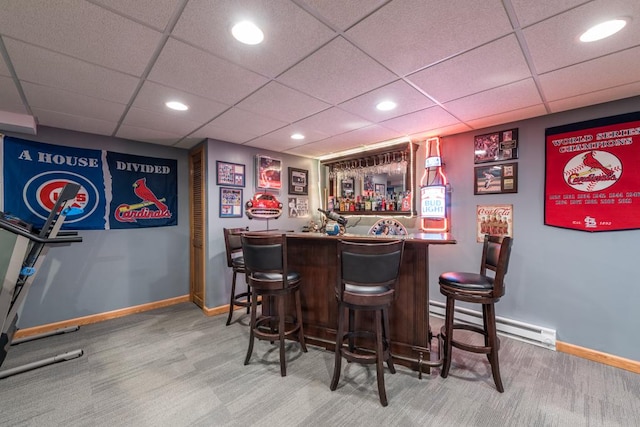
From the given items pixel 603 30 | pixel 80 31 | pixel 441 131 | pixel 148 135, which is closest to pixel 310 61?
pixel 80 31

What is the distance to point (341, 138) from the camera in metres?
3.95

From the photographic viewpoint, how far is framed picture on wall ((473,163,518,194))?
10.5 ft

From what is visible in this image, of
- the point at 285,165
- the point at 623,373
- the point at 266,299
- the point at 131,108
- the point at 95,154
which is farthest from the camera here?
the point at 285,165

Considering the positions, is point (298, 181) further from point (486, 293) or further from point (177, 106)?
point (486, 293)

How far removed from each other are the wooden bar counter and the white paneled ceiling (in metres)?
1.35

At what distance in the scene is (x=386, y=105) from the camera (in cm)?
273

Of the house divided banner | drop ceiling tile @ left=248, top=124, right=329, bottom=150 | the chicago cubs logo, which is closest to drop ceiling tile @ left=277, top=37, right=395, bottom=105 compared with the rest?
drop ceiling tile @ left=248, top=124, right=329, bottom=150

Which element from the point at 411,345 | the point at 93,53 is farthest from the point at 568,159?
the point at 93,53

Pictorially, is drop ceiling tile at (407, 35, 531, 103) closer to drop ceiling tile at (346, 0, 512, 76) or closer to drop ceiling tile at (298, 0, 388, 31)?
drop ceiling tile at (346, 0, 512, 76)

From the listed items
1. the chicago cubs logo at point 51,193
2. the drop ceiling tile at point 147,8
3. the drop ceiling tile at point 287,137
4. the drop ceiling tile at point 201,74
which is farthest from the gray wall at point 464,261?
the drop ceiling tile at point 147,8

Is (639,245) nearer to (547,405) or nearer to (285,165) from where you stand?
(547,405)

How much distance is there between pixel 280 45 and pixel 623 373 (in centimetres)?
Answer: 409

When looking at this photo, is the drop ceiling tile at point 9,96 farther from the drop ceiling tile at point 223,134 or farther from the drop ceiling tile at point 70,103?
the drop ceiling tile at point 223,134

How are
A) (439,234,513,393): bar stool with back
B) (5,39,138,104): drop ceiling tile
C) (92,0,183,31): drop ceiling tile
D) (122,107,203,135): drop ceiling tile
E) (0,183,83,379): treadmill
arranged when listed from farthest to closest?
(122,107,203,135): drop ceiling tile → (0,183,83,379): treadmill → (439,234,513,393): bar stool with back → (5,39,138,104): drop ceiling tile → (92,0,183,31): drop ceiling tile
